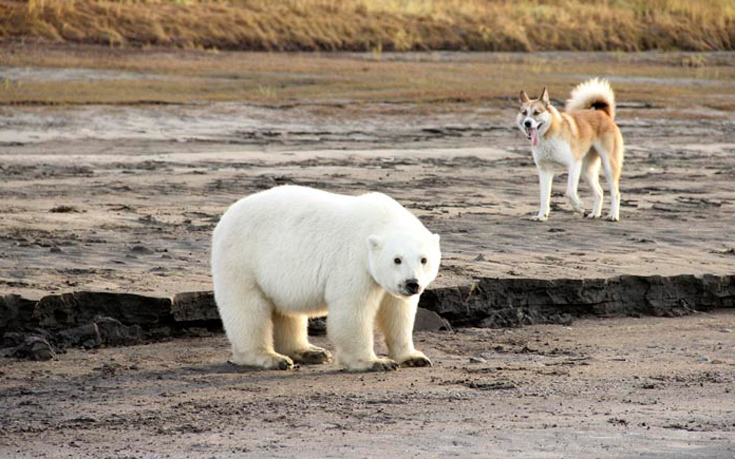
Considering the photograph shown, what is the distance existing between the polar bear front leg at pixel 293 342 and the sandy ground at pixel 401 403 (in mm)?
135

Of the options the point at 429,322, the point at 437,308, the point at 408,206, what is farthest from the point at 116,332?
the point at 408,206

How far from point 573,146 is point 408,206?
5.73 feet

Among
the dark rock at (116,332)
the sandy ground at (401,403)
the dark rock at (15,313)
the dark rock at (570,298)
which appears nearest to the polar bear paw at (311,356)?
the sandy ground at (401,403)

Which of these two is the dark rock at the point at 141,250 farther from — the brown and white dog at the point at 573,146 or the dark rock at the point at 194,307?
the brown and white dog at the point at 573,146

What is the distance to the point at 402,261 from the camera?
7238 millimetres

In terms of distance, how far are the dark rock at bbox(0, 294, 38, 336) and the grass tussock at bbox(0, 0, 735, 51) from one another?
66.3ft

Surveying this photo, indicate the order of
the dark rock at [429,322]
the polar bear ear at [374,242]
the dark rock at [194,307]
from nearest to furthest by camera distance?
the polar bear ear at [374,242] < the dark rock at [194,307] < the dark rock at [429,322]

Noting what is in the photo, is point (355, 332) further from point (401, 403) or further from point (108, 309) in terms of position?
point (108, 309)

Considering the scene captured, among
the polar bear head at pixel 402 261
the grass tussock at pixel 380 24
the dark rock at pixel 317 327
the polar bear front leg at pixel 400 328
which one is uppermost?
the grass tussock at pixel 380 24

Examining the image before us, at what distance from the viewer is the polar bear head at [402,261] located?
284 inches

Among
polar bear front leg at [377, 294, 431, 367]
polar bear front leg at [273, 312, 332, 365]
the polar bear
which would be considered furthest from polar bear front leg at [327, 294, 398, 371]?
polar bear front leg at [273, 312, 332, 365]

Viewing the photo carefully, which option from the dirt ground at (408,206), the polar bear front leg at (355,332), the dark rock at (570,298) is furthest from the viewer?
the dark rock at (570,298)

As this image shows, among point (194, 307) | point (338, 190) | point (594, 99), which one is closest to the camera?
point (194, 307)

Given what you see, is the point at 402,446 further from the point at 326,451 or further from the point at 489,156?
the point at 489,156
